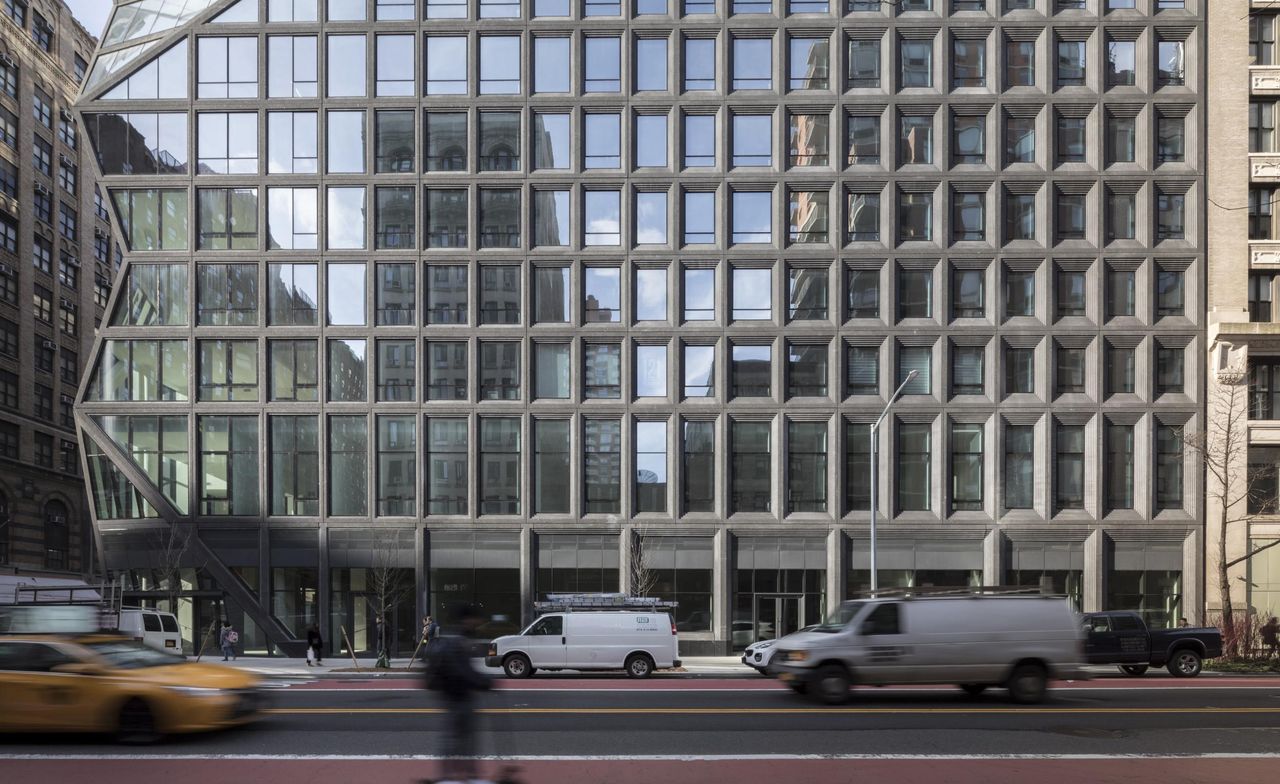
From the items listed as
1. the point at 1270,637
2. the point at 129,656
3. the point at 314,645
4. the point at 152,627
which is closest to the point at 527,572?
the point at 314,645

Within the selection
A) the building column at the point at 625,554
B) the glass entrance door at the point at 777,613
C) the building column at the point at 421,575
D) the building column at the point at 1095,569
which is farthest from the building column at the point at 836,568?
the building column at the point at 421,575

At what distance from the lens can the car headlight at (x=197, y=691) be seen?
13.4m

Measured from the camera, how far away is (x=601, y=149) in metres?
41.1

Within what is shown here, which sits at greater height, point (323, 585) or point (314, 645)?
point (323, 585)

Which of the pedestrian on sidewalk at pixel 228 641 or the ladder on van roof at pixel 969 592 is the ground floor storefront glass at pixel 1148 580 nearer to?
the ladder on van roof at pixel 969 592

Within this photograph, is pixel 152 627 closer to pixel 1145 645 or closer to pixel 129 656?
pixel 129 656

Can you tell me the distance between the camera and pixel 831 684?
18047 mm

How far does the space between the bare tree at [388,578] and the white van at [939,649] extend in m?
23.9

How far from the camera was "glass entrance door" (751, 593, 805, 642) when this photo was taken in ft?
131

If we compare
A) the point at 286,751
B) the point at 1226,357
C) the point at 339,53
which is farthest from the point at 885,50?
the point at 286,751

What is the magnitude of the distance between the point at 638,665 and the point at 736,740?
528 inches

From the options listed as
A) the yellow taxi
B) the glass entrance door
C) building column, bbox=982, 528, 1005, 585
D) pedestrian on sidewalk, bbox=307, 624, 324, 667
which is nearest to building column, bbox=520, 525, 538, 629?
pedestrian on sidewalk, bbox=307, 624, 324, 667

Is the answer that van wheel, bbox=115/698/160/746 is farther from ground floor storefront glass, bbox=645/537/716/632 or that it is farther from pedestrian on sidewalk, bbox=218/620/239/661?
ground floor storefront glass, bbox=645/537/716/632

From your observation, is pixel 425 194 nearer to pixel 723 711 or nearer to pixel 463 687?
pixel 723 711
